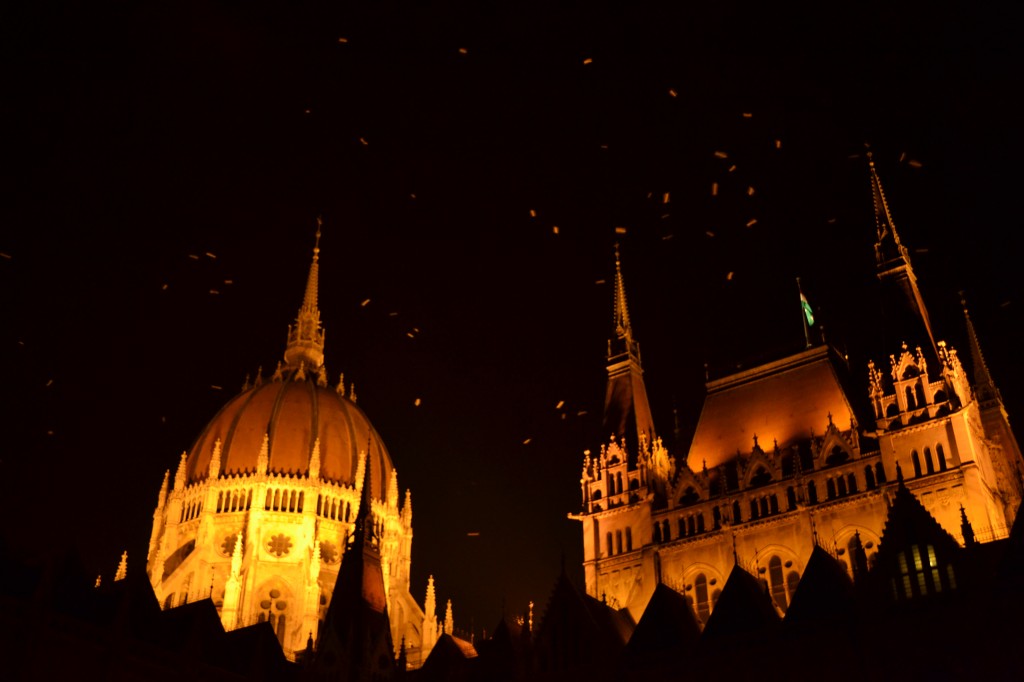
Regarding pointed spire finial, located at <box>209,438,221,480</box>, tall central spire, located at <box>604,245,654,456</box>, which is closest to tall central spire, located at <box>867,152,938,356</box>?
tall central spire, located at <box>604,245,654,456</box>

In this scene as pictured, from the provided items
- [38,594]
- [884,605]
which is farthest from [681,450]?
[38,594]

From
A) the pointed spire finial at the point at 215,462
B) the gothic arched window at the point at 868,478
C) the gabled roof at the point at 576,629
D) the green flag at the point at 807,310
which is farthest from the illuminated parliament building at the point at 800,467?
the pointed spire finial at the point at 215,462

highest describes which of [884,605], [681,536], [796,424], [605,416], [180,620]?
[605,416]

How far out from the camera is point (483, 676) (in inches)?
1815

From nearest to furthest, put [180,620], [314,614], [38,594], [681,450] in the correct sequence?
1. [38,594]
2. [180,620]
3. [681,450]
4. [314,614]

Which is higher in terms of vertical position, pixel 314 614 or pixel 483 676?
pixel 314 614

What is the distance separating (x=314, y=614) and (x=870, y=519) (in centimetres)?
3937

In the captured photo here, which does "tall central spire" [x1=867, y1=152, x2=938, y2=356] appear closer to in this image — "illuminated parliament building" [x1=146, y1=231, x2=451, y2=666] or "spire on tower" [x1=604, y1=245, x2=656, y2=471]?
"spire on tower" [x1=604, y1=245, x2=656, y2=471]

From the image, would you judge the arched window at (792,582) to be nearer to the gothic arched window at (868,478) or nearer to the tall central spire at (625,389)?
the gothic arched window at (868,478)

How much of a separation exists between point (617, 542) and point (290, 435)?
33.4m

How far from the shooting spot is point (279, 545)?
7625cm

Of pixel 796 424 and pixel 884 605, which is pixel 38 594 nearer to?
pixel 884 605

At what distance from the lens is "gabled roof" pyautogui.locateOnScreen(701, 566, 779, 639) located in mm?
39250

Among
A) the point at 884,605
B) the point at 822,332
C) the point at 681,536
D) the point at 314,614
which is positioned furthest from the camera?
the point at 314,614
